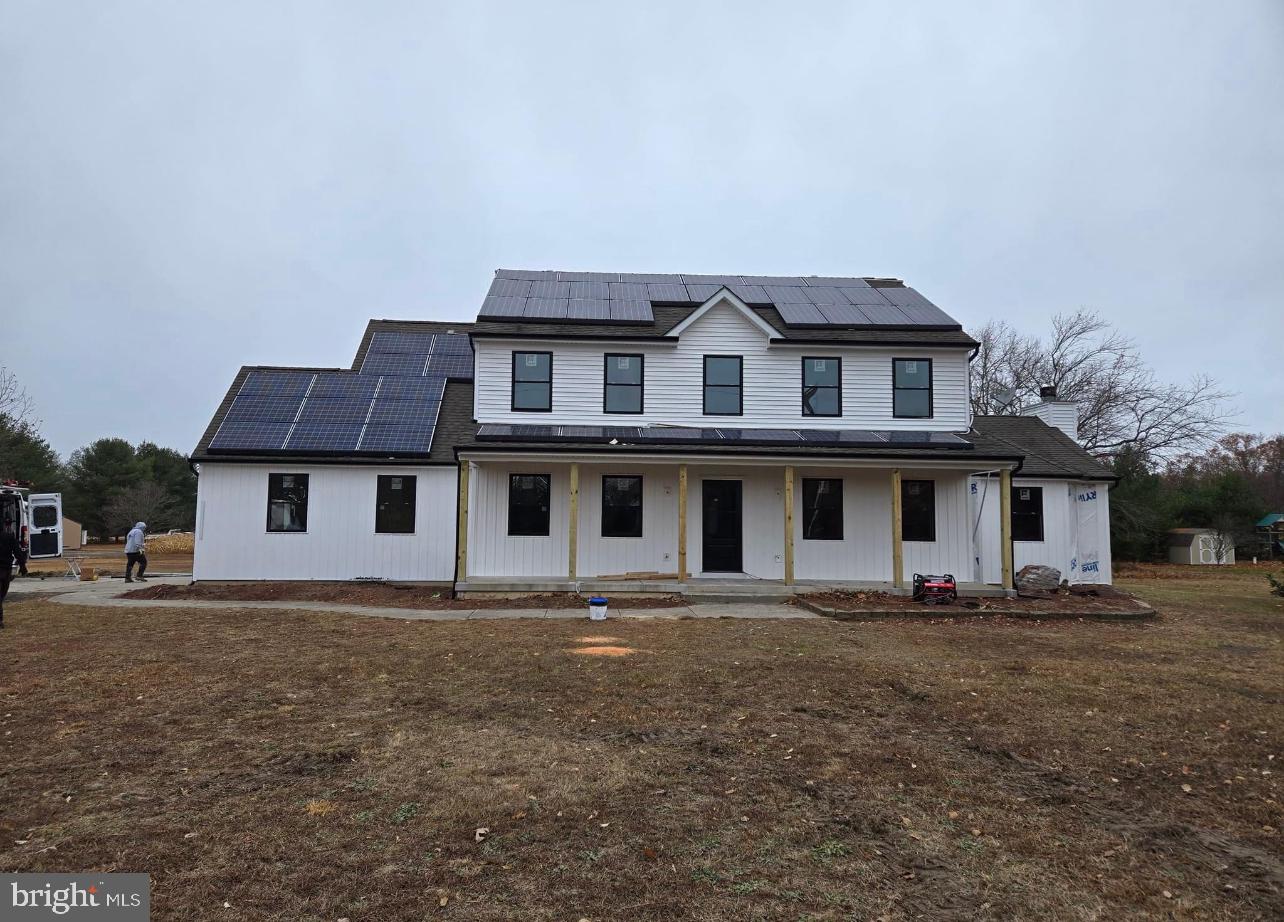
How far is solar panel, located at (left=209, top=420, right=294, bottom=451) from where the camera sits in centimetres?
1747

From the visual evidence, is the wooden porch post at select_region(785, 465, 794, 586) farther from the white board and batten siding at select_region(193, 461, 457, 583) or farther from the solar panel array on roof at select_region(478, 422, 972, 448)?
the white board and batten siding at select_region(193, 461, 457, 583)

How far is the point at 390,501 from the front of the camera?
17891mm

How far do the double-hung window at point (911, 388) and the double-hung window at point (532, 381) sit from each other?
8583 mm

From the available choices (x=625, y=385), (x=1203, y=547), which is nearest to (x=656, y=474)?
(x=625, y=385)

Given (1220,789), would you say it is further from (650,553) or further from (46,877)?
(650,553)

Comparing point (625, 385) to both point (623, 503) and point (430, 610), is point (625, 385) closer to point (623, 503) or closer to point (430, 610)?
point (623, 503)

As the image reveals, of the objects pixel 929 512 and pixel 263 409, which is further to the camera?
pixel 263 409

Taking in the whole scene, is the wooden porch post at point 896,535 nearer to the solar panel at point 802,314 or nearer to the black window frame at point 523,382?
the solar panel at point 802,314

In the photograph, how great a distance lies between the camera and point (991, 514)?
1805 centimetres

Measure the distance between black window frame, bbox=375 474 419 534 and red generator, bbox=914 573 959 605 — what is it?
39.2 feet

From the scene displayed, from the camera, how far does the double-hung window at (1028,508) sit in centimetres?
1872

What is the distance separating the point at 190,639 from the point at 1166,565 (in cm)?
3682

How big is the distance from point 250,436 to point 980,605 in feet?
57.1

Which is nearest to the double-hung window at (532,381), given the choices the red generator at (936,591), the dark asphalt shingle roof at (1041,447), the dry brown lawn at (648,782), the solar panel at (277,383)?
the solar panel at (277,383)
